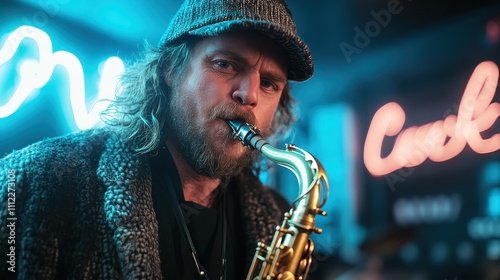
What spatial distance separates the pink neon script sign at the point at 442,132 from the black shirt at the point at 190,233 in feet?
10.9

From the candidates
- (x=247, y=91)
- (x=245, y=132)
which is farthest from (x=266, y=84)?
(x=245, y=132)

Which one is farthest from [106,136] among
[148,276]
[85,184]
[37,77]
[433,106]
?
[433,106]

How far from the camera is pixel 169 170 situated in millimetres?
1639

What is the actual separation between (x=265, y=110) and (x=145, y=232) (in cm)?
69

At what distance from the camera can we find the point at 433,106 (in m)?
4.67

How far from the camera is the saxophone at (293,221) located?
140cm

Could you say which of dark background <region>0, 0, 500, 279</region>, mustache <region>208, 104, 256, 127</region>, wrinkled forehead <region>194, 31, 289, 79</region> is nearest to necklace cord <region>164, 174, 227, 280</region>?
mustache <region>208, 104, 256, 127</region>

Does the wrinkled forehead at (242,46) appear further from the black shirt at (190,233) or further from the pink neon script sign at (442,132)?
the pink neon script sign at (442,132)

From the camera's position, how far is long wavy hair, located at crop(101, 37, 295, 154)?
1568mm

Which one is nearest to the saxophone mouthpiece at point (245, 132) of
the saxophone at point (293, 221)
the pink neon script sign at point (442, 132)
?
the saxophone at point (293, 221)

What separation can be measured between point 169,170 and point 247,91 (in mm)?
469

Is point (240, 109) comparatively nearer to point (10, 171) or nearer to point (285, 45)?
point (285, 45)

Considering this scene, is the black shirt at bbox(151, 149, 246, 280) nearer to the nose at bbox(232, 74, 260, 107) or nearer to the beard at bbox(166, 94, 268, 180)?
the beard at bbox(166, 94, 268, 180)

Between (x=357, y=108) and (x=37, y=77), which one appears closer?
(x=37, y=77)
